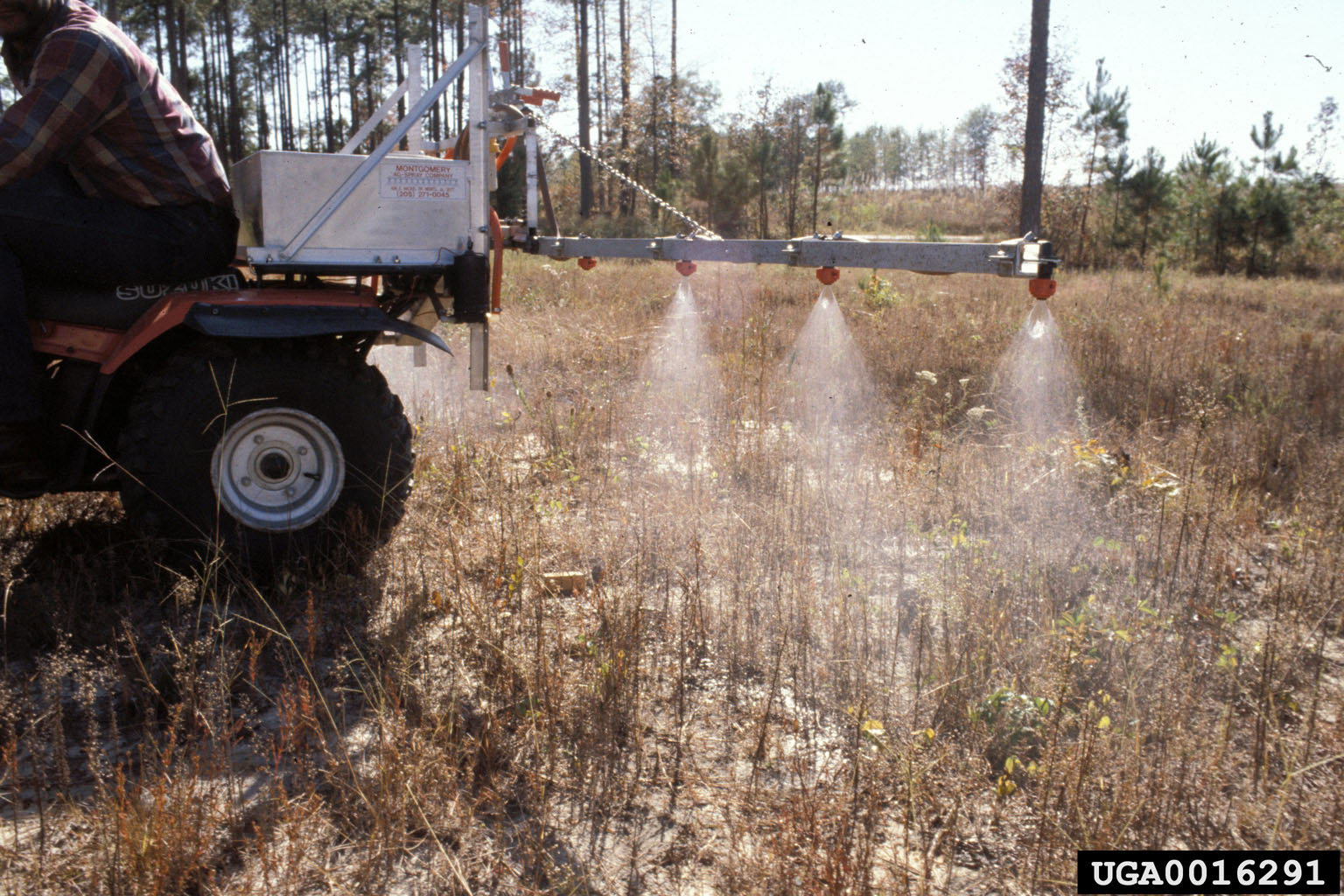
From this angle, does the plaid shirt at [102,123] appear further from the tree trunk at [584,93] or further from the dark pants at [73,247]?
the tree trunk at [584,93]

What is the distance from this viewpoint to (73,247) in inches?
131

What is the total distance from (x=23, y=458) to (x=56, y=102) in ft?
4.00

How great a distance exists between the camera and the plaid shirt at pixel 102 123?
10.3 feet

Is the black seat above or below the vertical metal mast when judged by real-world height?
below

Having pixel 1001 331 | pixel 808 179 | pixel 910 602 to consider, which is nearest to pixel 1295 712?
pixel 910 602

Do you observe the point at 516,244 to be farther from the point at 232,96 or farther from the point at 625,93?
the point at 232,96

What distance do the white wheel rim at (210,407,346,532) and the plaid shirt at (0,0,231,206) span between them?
895 millimetres

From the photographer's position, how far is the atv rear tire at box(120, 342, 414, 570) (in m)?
3.39

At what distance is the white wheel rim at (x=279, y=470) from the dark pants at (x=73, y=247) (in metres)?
0.62

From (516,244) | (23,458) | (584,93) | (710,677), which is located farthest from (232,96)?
(710,677)

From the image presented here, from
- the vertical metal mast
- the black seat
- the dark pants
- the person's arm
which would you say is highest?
the vertical metal mast

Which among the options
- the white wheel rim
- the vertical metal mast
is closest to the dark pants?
the white wheel rim

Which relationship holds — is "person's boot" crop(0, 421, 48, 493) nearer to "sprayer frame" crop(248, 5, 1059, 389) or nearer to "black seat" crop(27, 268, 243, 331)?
"black seat" crop(27, 268, 243, 331)

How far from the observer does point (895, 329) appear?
891cm
